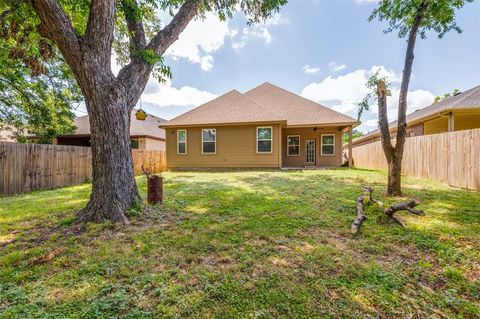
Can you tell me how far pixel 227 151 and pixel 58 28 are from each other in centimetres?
1022

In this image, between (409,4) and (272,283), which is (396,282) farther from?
(409,4)

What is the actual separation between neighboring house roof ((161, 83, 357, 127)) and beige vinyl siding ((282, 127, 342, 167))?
3.21 ft

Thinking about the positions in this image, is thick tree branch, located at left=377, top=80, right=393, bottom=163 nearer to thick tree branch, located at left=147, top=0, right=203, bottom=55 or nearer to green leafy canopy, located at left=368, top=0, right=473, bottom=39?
green leafy canopy, located at left=368, top=0, right=473, bottom=39

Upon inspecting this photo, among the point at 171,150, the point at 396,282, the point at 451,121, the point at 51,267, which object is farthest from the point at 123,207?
the point at 451,121

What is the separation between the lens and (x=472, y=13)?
6.50m

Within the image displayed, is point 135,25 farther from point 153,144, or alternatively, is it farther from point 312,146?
point 153,144

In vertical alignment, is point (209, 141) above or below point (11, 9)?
below

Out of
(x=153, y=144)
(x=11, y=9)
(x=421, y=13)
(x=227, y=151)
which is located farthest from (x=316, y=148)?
(x=11, y=9)

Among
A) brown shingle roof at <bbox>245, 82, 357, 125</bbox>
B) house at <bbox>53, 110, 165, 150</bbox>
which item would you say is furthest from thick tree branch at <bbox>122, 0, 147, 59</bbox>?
house at <bbox>53, 110, 165, 150</bbox>

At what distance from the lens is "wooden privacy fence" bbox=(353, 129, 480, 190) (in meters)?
6.02

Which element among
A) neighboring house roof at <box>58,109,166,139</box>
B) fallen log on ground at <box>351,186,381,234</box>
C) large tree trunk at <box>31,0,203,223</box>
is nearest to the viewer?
fallen log on ground at <box>351,186,381,234</box>

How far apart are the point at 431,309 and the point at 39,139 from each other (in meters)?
18.7

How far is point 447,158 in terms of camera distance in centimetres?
708

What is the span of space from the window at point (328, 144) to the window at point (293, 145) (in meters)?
1.69
